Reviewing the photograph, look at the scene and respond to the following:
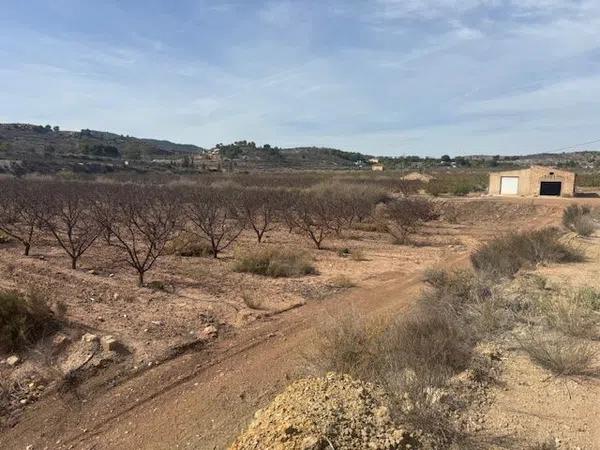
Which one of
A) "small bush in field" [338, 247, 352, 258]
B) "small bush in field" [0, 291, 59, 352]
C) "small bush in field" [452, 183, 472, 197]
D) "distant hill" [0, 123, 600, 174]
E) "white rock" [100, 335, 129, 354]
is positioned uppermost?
"distant hill" [0, 123, 600, 174]

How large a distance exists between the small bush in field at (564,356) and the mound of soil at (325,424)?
116 inches

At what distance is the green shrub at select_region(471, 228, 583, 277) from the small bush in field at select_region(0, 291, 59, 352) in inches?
373

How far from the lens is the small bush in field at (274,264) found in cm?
1377

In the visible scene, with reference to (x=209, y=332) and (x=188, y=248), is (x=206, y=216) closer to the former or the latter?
(x=188, y=248)

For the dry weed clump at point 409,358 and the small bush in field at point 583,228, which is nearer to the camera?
the dry weed clump at point 409,358

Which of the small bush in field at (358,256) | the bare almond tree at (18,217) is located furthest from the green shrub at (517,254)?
the bare almond tree at (18,217)

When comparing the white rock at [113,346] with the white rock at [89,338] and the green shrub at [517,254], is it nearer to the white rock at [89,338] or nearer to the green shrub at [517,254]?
the white rock at [89,338]

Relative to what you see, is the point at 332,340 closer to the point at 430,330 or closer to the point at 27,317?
the point at 430,330

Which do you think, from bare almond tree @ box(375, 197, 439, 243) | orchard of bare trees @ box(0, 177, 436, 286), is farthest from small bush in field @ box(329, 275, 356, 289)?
bare almond tree @ box(375, 197, 439, 243)

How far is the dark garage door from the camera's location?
153ft

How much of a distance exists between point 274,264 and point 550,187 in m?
41.8

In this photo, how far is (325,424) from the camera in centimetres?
374

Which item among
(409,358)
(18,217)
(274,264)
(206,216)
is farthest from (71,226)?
(409,358)

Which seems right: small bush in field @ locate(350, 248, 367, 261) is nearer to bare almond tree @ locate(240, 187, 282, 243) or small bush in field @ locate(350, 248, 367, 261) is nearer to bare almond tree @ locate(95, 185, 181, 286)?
bare almond tree @ locate(95, 185, 181, 286)
